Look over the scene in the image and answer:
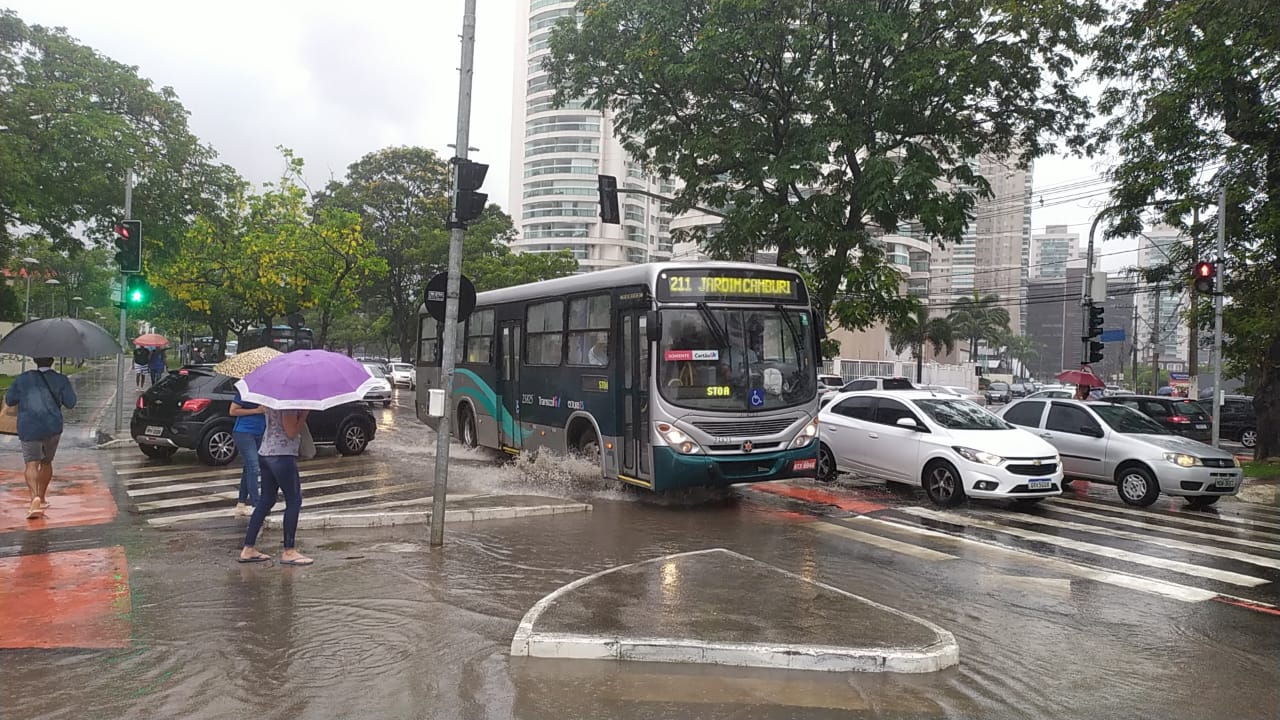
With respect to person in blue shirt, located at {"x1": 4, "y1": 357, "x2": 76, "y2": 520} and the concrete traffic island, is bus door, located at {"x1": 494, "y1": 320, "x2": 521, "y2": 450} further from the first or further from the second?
the concrete traffic island

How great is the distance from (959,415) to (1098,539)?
3128 mm

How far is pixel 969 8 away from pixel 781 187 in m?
5.16

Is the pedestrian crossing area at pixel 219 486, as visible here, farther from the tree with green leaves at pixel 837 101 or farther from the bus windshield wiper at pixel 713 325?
the tree with green leaves at pixel 837 101

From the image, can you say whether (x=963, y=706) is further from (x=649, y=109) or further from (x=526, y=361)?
(x=649, y=109)

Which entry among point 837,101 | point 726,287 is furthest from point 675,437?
point 837,101

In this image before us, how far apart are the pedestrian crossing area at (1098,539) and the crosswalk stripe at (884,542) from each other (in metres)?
0.01

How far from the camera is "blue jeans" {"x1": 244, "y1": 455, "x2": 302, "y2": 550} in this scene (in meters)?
7.53

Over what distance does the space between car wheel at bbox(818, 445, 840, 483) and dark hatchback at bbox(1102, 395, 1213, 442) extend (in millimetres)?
11344

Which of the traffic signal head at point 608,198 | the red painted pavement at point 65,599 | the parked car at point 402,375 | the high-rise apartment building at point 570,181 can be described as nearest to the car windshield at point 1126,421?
the traffic signal head at point 608,198

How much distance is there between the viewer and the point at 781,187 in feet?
64.8

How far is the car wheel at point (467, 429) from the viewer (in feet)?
56.2

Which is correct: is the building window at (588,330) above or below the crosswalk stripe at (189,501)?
above

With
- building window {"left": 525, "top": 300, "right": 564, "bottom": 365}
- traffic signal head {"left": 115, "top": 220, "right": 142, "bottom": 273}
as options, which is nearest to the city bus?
building window {"left": 525, "top": 300, "right": 564, "bottom": 365}

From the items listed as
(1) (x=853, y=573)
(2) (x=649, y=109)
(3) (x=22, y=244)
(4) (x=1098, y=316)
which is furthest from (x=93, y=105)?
(4) (x=1098, y=316)
